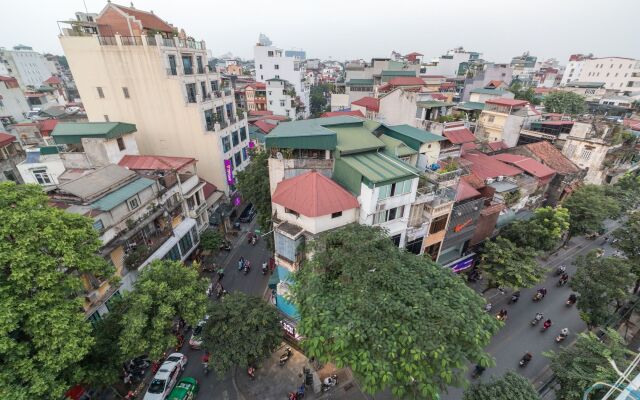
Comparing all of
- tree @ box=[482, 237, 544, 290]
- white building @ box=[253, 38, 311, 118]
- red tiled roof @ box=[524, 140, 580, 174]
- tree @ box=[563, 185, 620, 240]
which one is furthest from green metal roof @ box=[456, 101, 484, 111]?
white building @ box=[253, 38, 311, 118]

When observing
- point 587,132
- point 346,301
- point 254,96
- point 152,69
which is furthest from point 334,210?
point 254,96

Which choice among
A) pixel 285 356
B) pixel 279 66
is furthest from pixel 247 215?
pixel 279 66

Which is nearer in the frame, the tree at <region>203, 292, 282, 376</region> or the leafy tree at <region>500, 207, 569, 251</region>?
the tree at <region>203, 292, 282, 376</region>

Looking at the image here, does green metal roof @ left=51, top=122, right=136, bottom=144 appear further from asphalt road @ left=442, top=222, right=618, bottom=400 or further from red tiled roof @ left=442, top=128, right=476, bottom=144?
asphalt road @ left=442, top=222, right=618, bottom=400

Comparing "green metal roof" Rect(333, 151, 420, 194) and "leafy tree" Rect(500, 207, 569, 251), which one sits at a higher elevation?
"green metal roof" Rect(333, 151, 420, 194)

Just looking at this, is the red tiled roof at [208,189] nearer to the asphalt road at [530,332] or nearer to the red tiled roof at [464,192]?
the red tiled roof at [464,192]

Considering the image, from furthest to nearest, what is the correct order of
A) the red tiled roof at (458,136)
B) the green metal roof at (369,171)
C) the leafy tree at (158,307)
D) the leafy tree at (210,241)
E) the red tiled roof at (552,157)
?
the red tiled roof at (552,157)
the red tiled roof at (458,136)
the leafy tree at (210,241)
the green metal roof at (369,171)
the leafy tree at (158,307)

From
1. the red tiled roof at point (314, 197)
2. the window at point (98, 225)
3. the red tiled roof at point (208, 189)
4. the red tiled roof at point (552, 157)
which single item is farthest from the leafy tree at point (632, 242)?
the red tiled roof at point (208, 189)
